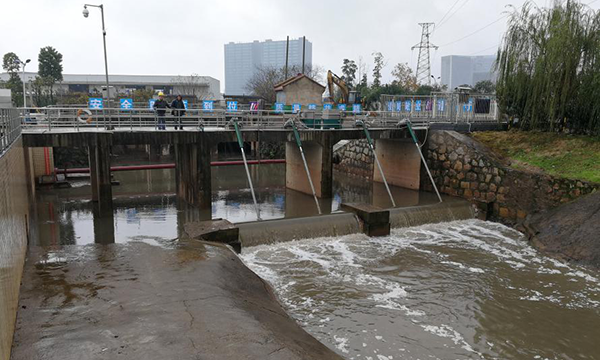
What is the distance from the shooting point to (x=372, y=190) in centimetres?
2319

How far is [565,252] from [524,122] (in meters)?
9.55

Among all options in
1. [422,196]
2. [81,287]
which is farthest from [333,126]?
[81,287]

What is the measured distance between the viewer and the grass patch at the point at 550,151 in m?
16.2

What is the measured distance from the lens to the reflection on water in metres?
15.2

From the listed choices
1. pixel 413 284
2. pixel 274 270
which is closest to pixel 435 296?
pixel 413 284

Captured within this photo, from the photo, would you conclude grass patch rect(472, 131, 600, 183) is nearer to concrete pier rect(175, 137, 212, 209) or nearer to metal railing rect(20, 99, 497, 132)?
metal railing rect(20, 99, 497, 132)

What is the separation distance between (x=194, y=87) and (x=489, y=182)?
5081 cm

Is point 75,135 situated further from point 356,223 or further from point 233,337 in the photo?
point 233,337

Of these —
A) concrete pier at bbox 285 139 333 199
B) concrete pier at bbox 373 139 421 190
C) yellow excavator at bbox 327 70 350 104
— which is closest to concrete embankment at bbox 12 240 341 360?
concrete pier at bbox 285 139 333 199

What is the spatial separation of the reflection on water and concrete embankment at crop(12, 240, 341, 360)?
13.8 feet

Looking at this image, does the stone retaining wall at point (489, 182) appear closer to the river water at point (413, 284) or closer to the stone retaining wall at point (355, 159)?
the river water at point (413, 284)

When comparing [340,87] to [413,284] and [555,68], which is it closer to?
[555,68]

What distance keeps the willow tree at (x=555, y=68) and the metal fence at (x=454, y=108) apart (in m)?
1.95

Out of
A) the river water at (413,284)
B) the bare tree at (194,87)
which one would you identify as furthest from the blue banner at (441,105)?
the bare tree at (194,87)
